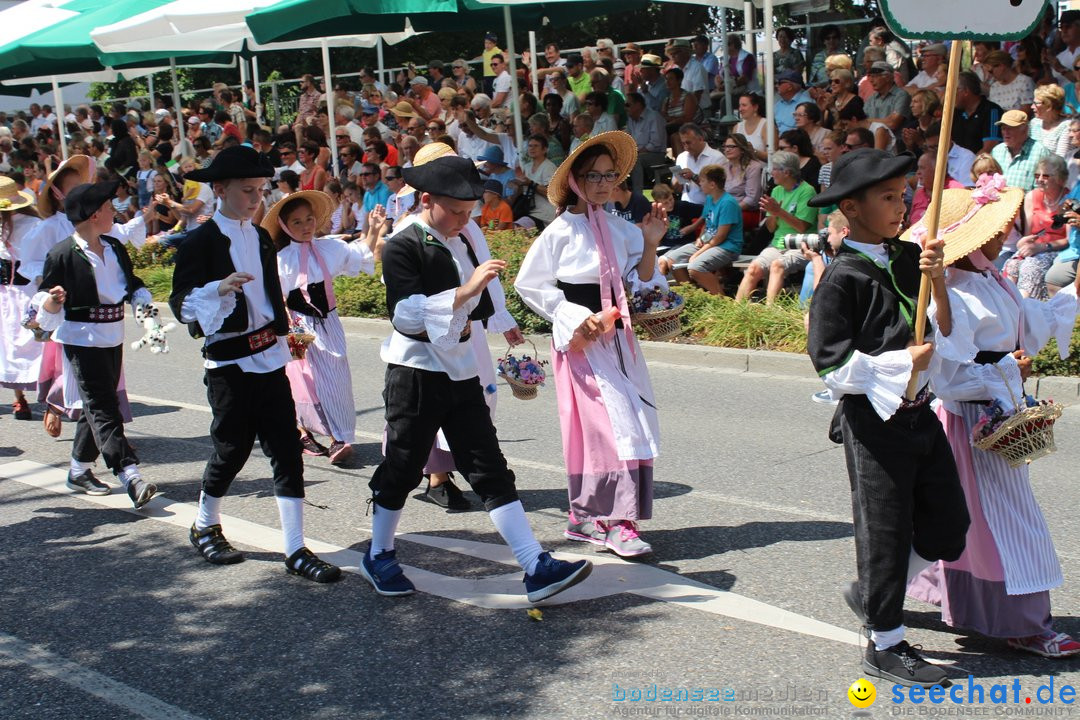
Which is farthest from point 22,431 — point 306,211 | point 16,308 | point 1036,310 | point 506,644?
point 1036,310

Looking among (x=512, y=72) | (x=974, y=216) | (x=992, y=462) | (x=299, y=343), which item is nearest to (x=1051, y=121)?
(x=512, y=72)

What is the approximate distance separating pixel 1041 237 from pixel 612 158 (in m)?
5.89

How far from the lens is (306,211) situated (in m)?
7.98

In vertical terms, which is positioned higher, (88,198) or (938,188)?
(88,198)

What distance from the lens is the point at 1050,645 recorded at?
4430 mm

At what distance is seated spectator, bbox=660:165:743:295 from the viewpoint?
41.7 feet

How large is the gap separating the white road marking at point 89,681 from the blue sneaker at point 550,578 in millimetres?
1454

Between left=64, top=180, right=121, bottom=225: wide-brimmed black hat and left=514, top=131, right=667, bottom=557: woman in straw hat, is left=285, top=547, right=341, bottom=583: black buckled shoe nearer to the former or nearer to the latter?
left=514, top=131, right=667, bottom=557: woman in straw hat

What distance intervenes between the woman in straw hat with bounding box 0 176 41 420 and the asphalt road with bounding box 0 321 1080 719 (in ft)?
5.89

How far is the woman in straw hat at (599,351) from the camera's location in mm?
5883

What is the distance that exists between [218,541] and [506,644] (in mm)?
1881

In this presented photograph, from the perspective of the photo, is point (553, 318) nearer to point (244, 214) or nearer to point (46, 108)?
point (244, 214)

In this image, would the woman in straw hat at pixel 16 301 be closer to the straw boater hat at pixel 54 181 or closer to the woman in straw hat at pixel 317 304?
the straw boater hat at pixel 54 181

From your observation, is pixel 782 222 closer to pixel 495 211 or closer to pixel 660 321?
pixel 495 211
